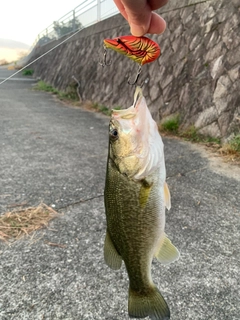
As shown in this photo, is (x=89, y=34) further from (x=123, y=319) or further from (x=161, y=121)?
(x=123, y=319)

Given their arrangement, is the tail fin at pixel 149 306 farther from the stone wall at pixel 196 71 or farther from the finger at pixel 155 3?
the stone wall at pixel 196 71

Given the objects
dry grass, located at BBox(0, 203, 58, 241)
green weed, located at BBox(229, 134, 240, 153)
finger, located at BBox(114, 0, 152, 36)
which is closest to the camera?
finger, located at BBox(114, 0, 152, 36)

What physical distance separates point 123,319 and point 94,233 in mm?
986

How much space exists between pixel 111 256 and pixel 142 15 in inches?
42.3

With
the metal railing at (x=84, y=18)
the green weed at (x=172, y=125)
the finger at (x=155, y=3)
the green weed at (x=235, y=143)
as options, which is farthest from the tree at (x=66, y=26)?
the finger at (x=155, y=3)

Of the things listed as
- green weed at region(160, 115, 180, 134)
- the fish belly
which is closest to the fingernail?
the fish belly

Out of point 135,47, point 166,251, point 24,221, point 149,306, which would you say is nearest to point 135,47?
point 135,47

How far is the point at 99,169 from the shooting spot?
14.4 feet

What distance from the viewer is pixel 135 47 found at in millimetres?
1341

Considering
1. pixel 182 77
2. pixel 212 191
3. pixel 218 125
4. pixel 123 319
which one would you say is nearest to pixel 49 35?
pixel 182 77

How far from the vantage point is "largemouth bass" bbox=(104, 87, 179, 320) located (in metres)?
1.32

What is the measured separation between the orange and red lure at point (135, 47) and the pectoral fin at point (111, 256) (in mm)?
817

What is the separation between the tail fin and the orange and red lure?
1.06 m

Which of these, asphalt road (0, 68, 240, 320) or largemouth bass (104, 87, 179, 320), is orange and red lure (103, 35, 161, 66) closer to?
largemouth bass (104, 87, 179, 320)
